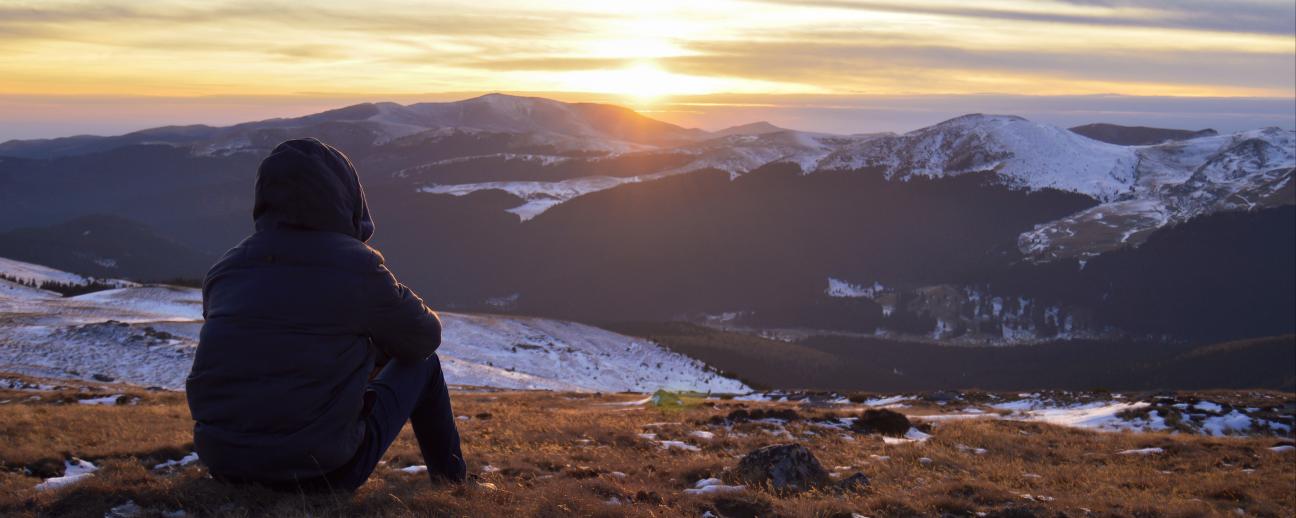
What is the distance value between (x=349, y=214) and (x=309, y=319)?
948 millimetres

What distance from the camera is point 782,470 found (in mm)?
11422

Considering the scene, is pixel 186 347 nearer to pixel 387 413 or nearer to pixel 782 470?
pixel 782 470

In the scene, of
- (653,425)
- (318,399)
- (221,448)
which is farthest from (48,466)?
(653,425)

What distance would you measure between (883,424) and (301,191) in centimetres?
1718

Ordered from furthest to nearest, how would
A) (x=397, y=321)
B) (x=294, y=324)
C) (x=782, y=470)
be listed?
(x=782, y=470) < (x=397, y=321) < (x=294, y=324)

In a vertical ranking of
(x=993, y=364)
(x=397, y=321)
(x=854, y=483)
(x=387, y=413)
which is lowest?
(x=993, y=364)

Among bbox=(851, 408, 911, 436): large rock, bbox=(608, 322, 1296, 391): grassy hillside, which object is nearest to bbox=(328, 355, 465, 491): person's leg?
bbox=(851, 408, 911, 436): large rock

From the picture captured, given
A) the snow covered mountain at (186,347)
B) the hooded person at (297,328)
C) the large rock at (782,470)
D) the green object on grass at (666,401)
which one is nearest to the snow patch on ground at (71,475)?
the hooded person at (297,328)

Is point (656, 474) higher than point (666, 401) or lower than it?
higher

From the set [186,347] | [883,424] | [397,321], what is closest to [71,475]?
[397,321]

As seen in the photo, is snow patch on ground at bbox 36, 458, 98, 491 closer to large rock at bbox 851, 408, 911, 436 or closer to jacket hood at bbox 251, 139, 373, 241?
jacket hood at bbox 251, 139, 373, 241

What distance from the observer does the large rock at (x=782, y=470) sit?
36.7 feet

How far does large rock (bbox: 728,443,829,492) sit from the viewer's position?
1120 centimetres

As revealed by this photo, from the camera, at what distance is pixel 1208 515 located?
10586 millimetres
